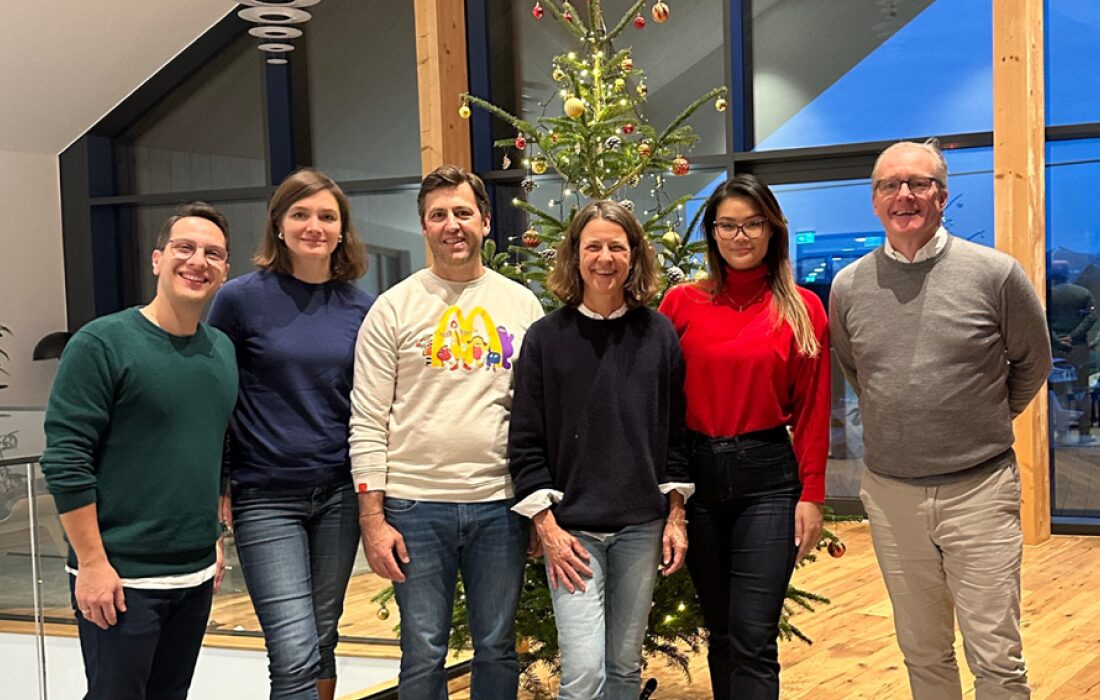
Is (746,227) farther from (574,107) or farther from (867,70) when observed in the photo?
(867,70)

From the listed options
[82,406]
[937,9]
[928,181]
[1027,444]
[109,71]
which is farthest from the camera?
[109,71]

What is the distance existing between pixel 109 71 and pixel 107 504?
805cm

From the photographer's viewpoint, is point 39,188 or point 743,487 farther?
point 39,188

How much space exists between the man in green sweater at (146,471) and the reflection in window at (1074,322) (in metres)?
6.09

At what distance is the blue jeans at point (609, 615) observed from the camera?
2943 millimetres

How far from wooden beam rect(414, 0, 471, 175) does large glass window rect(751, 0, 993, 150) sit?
204cm

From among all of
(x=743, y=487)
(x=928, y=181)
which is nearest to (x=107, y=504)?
(x=743, y=487)

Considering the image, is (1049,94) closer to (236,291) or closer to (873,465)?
(873,465)

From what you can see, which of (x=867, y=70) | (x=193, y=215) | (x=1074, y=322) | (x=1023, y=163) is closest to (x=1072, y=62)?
(x=1023, y=163)

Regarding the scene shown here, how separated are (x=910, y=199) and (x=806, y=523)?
84 cm

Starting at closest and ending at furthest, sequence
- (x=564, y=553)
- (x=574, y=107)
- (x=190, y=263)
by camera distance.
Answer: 1. (x=190, y=263)
2. (x=564, y=553)
3. (x=574, y=107)

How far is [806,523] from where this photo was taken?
3.01 metres

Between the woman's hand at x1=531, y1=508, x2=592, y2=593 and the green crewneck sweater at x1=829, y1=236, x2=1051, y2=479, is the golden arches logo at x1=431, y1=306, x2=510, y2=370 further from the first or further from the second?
the green crewneck sweater at x1=829, y1=236, x2=1051, y2=479

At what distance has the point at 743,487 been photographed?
3.00 meters
